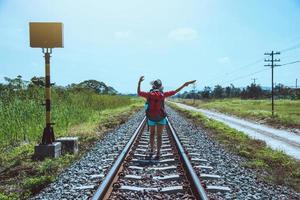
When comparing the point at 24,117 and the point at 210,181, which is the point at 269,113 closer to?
the point at 24,117

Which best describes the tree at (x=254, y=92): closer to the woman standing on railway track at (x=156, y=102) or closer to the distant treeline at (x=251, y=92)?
the distant treeline at (x=251, y=92)

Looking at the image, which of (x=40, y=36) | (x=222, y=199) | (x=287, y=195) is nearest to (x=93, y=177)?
(x=222, y=199)

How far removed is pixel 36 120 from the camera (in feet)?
52.4

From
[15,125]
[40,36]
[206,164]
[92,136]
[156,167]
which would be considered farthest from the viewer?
[92,136]

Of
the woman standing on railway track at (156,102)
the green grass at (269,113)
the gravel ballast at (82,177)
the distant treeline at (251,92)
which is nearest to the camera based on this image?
the gravel ballast at (82,177)

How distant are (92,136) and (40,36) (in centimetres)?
584

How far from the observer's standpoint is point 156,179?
7.59 meters

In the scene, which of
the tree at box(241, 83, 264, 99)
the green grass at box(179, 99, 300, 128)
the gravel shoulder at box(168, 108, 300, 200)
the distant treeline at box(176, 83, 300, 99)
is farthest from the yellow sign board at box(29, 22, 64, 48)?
the tree at box(241, 83, 264, 99)

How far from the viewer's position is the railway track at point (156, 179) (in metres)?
6.41

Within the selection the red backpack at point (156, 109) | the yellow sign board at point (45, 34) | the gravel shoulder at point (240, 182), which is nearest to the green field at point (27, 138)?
the red backpack at point (156, 109)

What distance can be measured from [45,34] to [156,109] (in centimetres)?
315

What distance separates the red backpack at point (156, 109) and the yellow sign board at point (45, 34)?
8.29ft

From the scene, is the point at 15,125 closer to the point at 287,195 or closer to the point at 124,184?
the point at 124,184

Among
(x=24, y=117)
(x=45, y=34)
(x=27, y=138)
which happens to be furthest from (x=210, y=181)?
(x=24, y=117)
